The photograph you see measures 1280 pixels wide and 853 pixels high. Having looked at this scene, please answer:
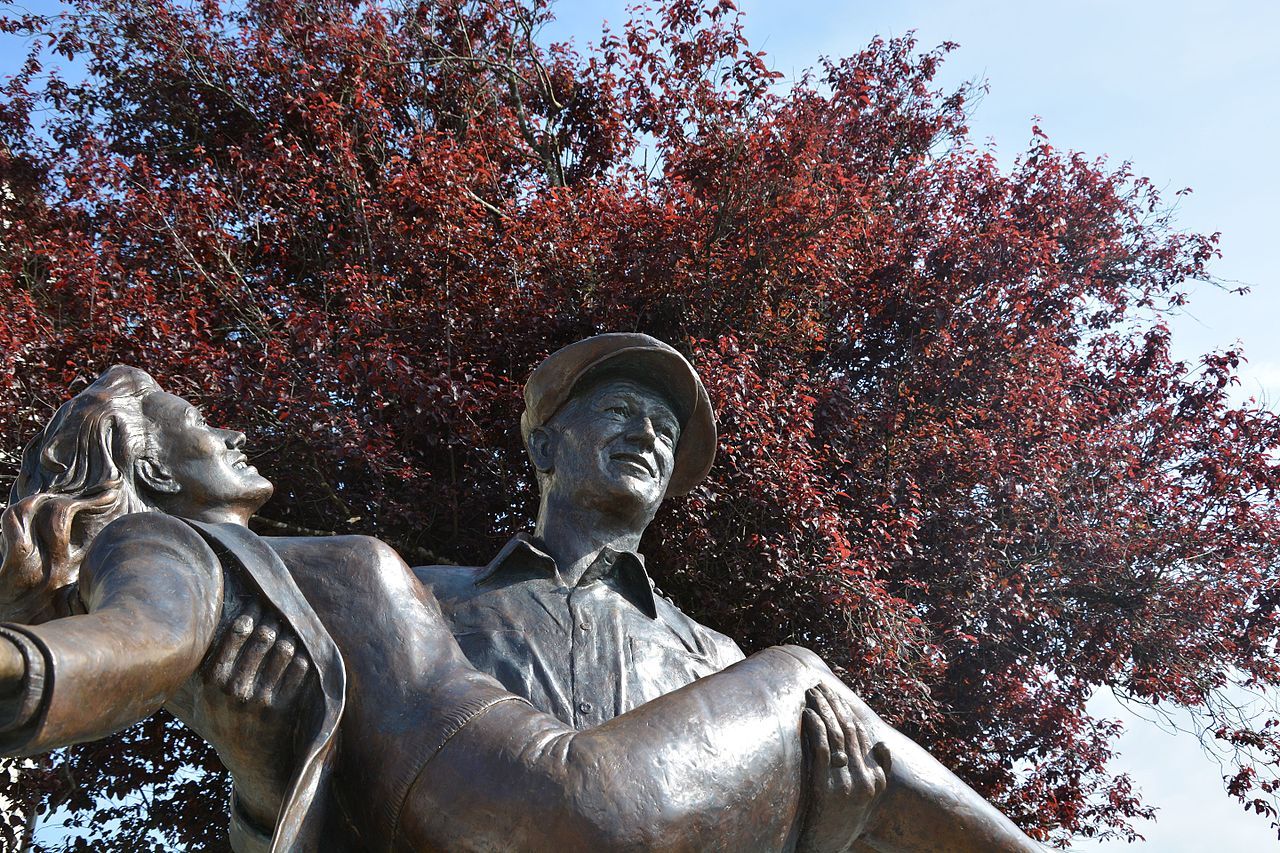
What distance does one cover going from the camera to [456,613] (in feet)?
11.9

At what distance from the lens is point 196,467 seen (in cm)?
364

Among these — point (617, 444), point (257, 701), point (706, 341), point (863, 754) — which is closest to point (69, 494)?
point (257, 701)

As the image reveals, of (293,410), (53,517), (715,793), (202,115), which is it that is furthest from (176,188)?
(715,793)

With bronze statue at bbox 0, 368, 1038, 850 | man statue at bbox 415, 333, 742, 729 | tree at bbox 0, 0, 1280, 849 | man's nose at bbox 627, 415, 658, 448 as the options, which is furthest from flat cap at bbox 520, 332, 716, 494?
tree at bbox 0, 0, 1280, 849

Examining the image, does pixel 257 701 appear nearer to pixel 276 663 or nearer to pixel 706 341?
pixel 276 663

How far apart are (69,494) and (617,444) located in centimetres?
140

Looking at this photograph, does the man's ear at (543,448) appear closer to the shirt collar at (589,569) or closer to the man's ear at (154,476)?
the shirt collar at (589,569)

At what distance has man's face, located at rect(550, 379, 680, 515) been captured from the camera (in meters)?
Result: 3.96

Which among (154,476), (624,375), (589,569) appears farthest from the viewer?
(624,375)

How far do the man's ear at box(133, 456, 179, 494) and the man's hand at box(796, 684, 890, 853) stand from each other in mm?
1626

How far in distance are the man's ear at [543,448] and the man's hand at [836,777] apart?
3.90 feet

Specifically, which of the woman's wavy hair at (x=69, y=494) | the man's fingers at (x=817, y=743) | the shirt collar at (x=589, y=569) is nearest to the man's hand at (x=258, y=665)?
the woman's wavy hair at (x=69, y=494)

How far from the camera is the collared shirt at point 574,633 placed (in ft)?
11.4

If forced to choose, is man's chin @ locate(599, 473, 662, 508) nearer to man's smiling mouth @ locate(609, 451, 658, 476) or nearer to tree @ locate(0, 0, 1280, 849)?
man's smiling mouth @ locate(609, 451, 658, 476)
